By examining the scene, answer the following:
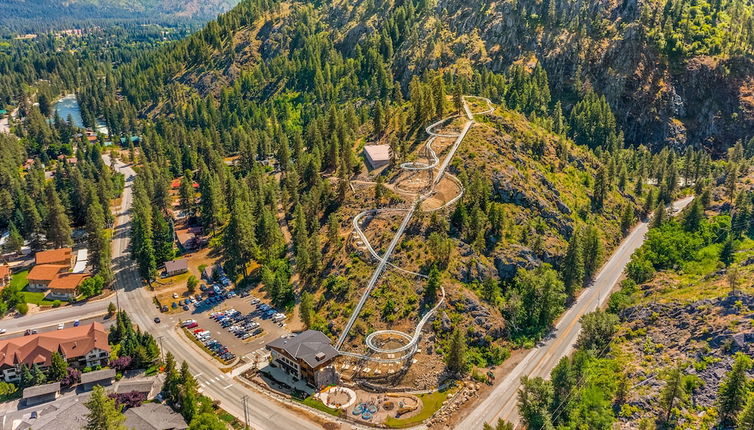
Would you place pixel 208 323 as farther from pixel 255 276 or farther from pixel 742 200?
pixel 742 200

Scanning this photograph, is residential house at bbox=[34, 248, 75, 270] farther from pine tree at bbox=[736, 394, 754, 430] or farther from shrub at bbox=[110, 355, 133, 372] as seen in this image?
pine tree at bbox=[736, 394, 754, 430]

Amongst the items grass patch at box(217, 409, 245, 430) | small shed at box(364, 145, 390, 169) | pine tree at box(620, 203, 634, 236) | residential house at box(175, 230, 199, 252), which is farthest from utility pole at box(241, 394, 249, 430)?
pine tree at box(620, 203, 634, 236)

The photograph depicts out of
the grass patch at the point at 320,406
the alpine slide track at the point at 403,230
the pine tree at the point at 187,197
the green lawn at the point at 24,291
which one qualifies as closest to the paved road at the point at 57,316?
the green lawn at the point at 24,291

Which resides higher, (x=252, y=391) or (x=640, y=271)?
(x=640, y=271)

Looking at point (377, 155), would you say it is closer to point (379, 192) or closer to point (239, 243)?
point (379, 192)

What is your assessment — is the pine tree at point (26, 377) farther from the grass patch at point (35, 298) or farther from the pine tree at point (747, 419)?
the pine tree at point (747, 419)

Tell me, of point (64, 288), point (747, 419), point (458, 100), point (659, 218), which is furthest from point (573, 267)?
point (64, 288)
